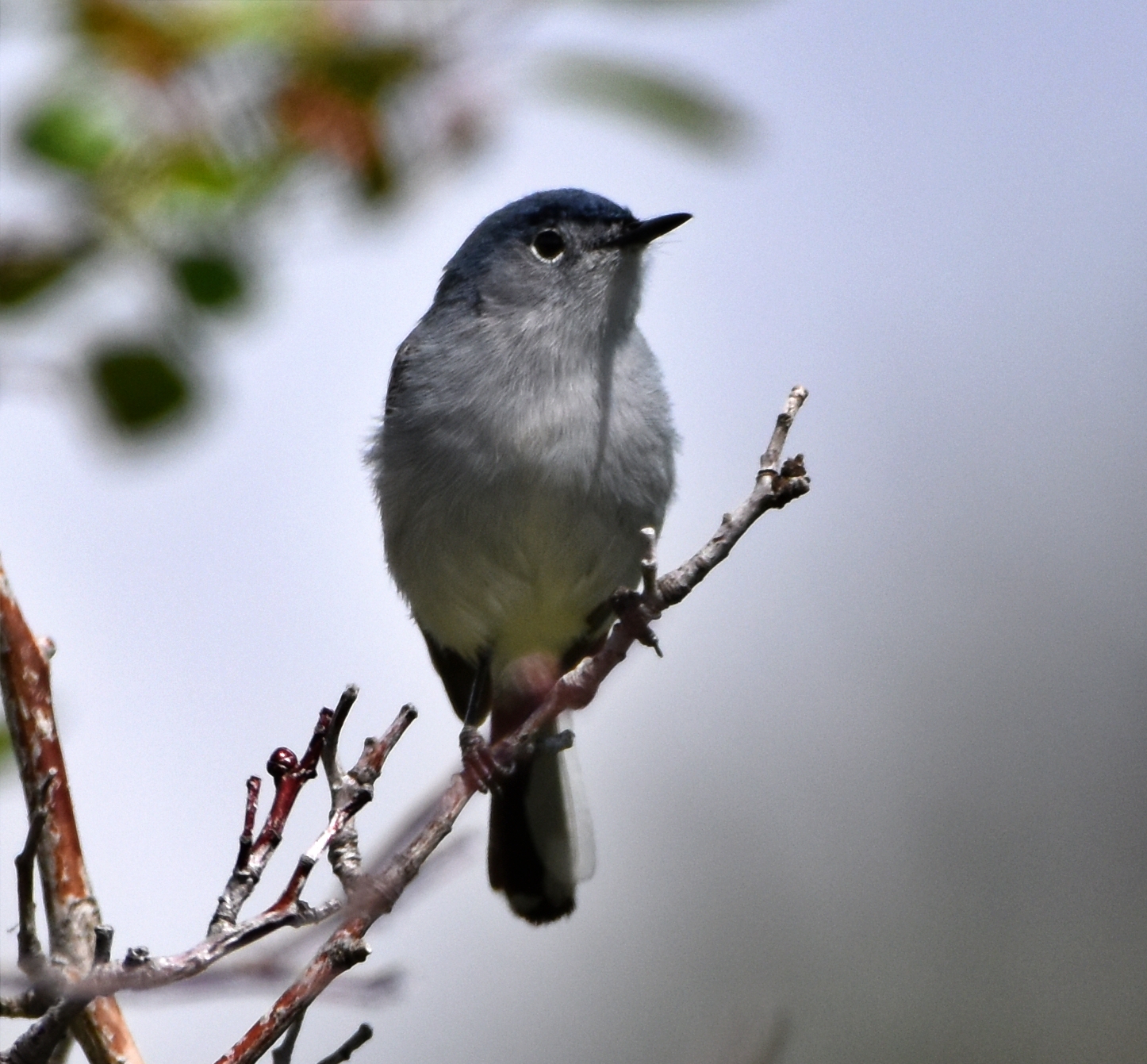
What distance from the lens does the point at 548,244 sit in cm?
472

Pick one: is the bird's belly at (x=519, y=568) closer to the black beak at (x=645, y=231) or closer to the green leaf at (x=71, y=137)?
the black beak at (x=645, y=231)

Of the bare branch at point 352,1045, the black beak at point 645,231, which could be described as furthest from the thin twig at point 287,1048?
the black beak at point 645,231

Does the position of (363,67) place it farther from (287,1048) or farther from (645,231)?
(645,231)

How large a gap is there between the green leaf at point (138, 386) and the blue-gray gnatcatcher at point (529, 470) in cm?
295

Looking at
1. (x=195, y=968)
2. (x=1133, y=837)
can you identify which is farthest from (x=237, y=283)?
(x=1133, y=837)

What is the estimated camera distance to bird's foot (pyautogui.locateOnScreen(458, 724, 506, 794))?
8.36 ft

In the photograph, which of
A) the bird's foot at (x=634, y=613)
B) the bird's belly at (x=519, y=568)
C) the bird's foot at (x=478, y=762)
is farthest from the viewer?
the bird's belly at (x=519, y=568)

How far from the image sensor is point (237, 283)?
4.13ft

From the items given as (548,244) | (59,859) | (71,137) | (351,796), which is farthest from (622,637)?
(548,244)

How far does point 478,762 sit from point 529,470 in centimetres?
122

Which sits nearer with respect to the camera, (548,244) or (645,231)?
(645,231)

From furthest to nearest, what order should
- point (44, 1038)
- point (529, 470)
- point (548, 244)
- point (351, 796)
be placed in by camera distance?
point (548, 244) → point (529, 470) → point (351, 796) → point (44, 1038)

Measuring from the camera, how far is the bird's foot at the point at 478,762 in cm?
255

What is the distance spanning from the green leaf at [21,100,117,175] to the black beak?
3.25 metres
